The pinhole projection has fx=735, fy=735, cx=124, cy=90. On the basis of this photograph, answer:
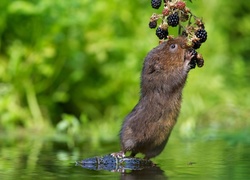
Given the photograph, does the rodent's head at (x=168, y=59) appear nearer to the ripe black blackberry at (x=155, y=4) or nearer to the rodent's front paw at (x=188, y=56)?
the rodent's front paw at (x=188, y=56)

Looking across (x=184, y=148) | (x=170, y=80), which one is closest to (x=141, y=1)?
(x=184, y=148)

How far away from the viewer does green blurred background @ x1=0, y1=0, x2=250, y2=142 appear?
8969 millimetres

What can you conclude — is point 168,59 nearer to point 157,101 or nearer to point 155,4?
point 157,101

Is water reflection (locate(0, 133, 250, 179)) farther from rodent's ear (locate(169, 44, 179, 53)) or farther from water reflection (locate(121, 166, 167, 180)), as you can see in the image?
rodent's ear (locate(169, 44, 179, 53))

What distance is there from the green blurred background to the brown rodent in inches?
102

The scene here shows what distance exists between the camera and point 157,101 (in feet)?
18.4

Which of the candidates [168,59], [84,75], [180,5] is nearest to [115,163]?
[168,59]

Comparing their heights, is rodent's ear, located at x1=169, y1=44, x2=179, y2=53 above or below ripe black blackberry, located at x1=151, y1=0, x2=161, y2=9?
below

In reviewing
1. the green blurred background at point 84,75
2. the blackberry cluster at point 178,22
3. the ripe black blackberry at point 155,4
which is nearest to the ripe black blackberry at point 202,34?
the blackberry cluster at point 178,22

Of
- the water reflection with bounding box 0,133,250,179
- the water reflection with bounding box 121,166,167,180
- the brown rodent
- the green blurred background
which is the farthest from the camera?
the green blurred background

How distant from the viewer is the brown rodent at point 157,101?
5488mm

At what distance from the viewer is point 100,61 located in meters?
9.84

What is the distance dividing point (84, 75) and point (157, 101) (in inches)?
177

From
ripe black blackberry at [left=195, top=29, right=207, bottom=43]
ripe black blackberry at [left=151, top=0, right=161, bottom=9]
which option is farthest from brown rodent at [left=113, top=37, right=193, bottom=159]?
ripe black blackberry at [left=151, top=0, right=161, bottom=9]
